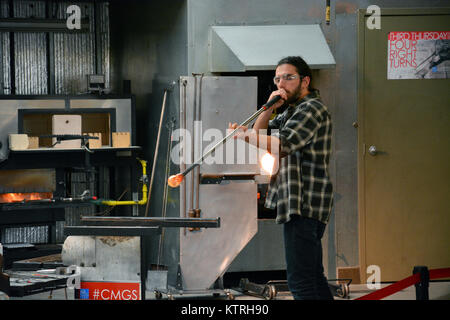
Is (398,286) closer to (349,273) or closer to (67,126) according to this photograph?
(349,273)

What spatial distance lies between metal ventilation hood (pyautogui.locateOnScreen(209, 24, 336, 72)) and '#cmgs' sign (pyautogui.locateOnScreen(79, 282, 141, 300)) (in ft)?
7.14

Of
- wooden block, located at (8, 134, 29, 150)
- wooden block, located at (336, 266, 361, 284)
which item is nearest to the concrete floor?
wooden block, located at (336, 266, 361, 284)

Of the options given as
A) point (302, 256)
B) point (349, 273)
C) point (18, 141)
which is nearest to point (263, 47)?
point (349, 273)

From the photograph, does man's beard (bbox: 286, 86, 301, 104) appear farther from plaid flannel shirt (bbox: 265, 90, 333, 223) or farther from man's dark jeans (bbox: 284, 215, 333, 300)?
man's dark jeans (bbox: 284, 215, 333, 300)

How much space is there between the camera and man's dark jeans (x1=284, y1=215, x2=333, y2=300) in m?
3.87

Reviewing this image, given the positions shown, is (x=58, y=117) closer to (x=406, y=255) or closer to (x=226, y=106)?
(x=226, y=106)

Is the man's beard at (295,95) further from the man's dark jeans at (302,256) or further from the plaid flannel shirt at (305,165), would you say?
the man's dark jeans at (302,256)

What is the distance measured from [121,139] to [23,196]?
42.4 inches

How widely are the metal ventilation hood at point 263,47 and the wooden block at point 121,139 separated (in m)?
1.19

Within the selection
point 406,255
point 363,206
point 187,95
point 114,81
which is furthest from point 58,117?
point 406,255

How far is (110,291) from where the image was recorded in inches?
191

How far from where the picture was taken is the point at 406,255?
6.63 m

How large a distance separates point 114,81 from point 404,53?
117 inches

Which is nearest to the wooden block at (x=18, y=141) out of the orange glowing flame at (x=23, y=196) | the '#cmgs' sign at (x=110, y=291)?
the orange glowing flame at (x=23, y=196)
